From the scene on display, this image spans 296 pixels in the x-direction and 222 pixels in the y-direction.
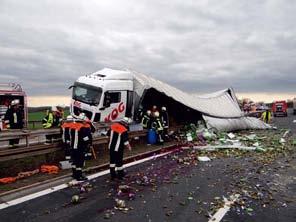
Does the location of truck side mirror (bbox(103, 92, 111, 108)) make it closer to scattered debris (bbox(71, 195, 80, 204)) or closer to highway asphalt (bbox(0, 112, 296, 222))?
highway asphalt (bbox(0, 112, 296, 222))

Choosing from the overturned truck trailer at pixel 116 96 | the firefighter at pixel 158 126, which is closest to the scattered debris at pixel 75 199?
the overturned truck trailer at pixel 116 96

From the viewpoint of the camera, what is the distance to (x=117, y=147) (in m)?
10.1

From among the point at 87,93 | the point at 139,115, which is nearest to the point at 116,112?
the point at 87,93

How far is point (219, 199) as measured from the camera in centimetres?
788

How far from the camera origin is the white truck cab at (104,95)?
61.6ft

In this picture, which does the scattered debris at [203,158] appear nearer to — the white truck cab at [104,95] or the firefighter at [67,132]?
the firefighter at [67,132]

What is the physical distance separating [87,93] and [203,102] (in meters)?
9.42

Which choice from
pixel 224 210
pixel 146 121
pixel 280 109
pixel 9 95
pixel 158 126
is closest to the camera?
pixel 224 210

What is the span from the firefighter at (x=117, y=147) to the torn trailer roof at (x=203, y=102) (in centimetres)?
940

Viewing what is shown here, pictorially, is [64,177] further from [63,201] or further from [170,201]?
[170,201]

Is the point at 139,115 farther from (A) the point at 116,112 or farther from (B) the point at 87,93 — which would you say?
(B) the point at 87,93

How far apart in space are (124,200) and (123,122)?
320 cm

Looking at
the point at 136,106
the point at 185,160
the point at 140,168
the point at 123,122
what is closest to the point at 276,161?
the point at 185,160

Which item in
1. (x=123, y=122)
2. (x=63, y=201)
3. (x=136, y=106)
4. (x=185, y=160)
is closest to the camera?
(x=63, y=201)
